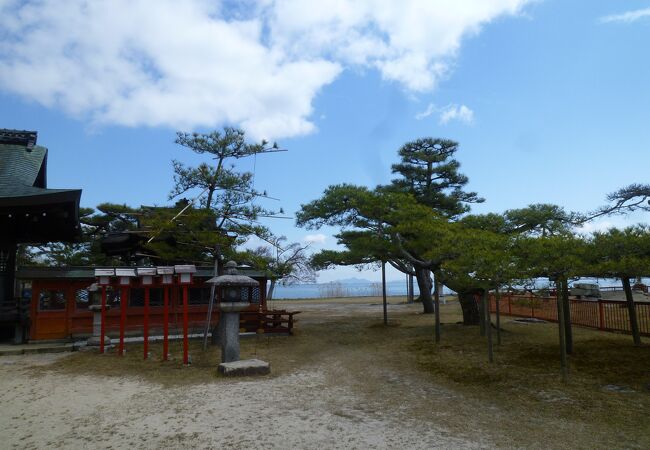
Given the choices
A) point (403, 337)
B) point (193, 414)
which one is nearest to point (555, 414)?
point (193, 414)

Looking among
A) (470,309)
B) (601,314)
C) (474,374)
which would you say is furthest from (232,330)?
(601,314)

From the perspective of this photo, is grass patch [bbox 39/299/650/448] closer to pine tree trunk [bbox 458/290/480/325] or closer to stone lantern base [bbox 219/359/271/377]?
stone lantern base [bbox 219/359/271/377]

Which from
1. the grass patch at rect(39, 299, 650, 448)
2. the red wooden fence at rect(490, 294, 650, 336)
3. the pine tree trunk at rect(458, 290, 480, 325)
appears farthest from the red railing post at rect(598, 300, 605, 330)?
the pine tree trunk at rect(458, 290, 480, 325)

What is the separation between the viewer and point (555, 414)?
578 centimetres

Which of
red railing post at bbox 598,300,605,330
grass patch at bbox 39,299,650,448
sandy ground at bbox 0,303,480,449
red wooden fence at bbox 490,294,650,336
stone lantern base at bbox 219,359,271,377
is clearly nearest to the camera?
sandy ground at bbox 0,303,480,449

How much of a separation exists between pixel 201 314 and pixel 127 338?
234 cm

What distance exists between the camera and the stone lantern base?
8328 millimetres

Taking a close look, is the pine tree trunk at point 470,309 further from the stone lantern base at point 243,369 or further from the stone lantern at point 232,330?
the stone lantern base at point 243,369

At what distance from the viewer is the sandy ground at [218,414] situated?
4902 mm

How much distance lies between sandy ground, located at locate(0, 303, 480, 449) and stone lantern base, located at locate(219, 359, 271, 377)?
380 mm

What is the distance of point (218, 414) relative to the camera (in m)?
5.84

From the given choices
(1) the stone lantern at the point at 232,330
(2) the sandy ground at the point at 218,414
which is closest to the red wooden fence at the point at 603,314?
(2) the sandy ground at the point at 218,414

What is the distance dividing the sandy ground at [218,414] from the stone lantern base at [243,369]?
15.0 inches

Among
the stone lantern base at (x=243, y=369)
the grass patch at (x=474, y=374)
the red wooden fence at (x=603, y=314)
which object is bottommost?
the grass patch at (x=474, y=374)
